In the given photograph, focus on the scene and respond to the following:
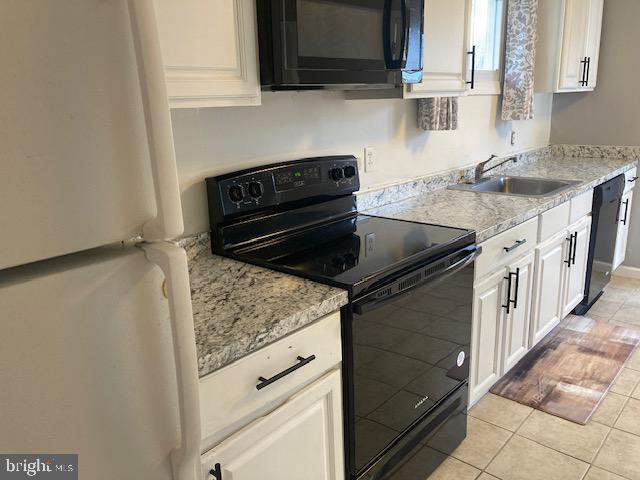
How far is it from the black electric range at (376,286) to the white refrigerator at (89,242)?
73 centimetres

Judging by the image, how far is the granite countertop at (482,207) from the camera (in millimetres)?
2123

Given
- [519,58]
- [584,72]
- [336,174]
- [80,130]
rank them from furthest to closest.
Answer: [584,72] < [519,58] < [336,174] < [80,130]

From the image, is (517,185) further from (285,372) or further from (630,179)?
(285,372)

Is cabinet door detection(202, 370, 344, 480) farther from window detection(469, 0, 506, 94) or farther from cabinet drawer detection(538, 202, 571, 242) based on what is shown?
window detection(469, 0, 506, 94)

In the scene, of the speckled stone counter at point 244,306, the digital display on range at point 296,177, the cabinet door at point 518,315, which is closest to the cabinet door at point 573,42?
the cabinet door at point 518,315

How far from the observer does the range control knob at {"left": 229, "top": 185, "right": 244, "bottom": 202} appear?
1726mm

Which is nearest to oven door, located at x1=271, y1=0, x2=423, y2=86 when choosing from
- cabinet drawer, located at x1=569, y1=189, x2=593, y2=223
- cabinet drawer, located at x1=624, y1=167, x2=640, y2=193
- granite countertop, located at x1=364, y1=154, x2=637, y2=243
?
granite countertop, located at x1=364, y1=154, x2=637, y2=243

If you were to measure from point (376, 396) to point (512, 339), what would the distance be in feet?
3.74

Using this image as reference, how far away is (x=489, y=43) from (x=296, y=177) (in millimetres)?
2035

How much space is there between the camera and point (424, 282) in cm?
167

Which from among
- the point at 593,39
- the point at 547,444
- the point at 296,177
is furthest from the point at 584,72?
the point at 296,177

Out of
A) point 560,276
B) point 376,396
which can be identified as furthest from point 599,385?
point 376,396

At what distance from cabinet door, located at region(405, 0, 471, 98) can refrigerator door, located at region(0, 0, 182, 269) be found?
150 centimetres

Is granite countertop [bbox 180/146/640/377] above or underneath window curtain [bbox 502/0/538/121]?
underneath
